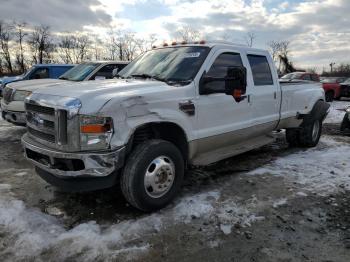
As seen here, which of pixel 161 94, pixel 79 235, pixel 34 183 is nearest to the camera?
pixel 79 235

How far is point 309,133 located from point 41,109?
208 inches

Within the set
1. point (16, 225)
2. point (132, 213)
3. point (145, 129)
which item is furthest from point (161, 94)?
point (16, 225)

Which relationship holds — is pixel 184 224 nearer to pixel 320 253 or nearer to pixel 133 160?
pixel 133 160

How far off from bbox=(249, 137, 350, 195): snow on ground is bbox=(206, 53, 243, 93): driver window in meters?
1.58

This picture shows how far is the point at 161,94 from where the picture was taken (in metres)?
3.99

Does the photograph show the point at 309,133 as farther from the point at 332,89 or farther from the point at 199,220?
the point at 332,89

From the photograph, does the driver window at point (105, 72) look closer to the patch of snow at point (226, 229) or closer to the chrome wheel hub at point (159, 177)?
the chrome wheel hub at point (159, 177)

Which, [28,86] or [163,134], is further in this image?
[28,86]

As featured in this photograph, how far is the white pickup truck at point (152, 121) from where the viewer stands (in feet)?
11.6

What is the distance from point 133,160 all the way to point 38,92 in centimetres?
150

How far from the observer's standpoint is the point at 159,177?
400cm

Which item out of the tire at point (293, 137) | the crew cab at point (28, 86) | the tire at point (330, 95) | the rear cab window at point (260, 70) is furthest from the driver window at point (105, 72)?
the tire at point (330, 95)

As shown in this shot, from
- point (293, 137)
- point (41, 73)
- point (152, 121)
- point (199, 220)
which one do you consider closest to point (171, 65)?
point (152, 121)

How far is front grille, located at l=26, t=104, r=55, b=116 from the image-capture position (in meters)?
3.79
